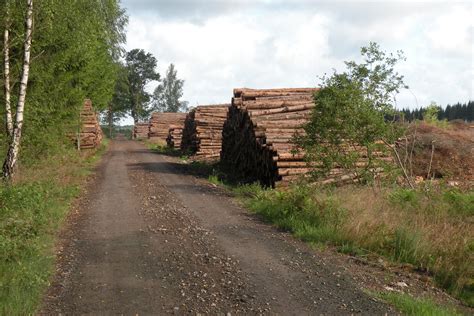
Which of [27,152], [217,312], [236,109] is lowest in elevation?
[217,312]

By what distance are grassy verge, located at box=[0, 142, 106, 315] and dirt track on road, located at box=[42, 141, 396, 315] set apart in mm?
244

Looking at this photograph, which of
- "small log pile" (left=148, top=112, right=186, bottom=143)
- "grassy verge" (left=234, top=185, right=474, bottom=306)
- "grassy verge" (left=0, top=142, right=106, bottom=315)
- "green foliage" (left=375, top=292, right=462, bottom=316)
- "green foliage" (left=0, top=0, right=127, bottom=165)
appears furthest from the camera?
"small log pile" (left=148, top=112, right=186, bottom=143)

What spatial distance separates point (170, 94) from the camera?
7975cm

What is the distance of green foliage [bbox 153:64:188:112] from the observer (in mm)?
78438

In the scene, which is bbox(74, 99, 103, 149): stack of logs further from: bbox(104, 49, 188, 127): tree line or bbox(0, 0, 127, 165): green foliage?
Result: bbox(104, 49, 188, 127): tree line

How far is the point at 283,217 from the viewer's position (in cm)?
1026

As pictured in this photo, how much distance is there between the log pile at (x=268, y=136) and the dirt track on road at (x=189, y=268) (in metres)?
2.83

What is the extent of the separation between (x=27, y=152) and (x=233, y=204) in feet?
21.3

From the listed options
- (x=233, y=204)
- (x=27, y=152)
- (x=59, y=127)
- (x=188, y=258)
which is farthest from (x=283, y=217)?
(x=59, y=127)

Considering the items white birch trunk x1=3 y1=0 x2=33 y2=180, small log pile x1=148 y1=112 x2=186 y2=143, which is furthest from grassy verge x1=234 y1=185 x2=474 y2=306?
small log pile x1=148 y1=112 x2=186 y2=143

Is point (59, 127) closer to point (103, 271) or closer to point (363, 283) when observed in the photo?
point (103, 271)

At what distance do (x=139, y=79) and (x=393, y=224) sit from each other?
62.9 meters

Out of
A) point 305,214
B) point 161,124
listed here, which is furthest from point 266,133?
point 161,124

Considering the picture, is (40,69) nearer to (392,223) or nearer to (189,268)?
(189,268)
